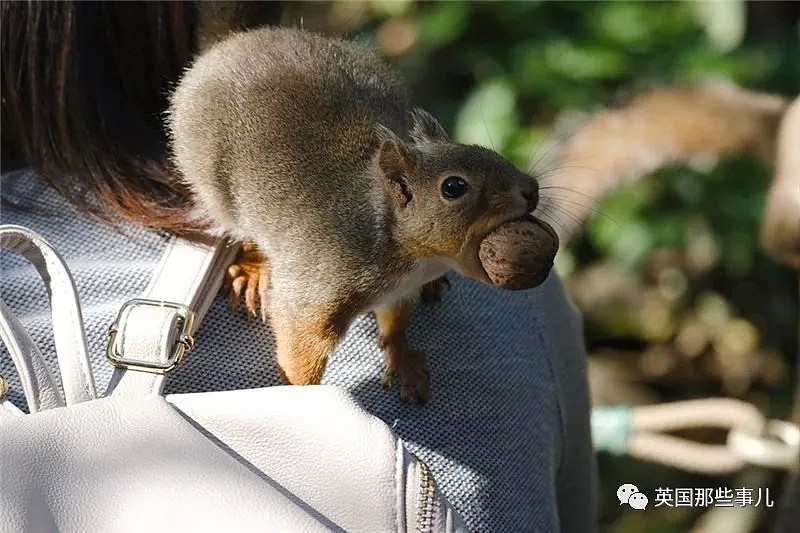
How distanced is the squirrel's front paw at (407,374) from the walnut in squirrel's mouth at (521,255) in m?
0.11

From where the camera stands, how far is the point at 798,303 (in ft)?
9.15

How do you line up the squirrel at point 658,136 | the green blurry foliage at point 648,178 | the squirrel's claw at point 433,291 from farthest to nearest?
the green blurry foliage at point 648,178 → the squirrel at point 658,136 → the squirrel's claw at point 433,291

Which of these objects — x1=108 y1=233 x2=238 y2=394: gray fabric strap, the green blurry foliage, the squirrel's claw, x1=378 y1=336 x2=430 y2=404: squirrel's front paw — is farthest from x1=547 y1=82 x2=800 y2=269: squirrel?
x1=108 y1=233 x2=238 y2=394: gray fabric strap

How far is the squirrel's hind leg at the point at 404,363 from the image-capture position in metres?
0.86

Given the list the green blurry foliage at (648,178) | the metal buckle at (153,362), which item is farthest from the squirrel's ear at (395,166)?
the green blurry foliage at (648,178)

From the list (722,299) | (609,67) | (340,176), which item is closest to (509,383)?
(340,176)

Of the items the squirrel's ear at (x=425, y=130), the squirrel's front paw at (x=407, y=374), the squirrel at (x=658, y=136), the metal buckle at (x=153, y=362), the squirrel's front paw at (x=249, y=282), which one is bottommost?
the squirrel at (x=658, y=136)

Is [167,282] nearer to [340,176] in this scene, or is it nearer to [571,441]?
[340,176]

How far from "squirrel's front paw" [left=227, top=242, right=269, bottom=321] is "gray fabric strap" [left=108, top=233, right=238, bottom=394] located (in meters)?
0.04

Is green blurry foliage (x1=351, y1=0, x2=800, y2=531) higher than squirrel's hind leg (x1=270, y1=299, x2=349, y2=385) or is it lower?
lower

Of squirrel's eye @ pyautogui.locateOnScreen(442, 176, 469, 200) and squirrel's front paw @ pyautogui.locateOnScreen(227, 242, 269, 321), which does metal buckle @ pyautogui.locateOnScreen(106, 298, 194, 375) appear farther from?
squirrel's eye @ pyautogui.locateOnScreen(442, 176, 469, 200)

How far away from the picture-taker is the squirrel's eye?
87 centimetres

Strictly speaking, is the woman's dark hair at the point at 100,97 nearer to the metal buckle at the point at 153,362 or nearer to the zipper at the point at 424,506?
the metal buckle at the point at 153,362

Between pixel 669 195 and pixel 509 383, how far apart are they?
1874mm
